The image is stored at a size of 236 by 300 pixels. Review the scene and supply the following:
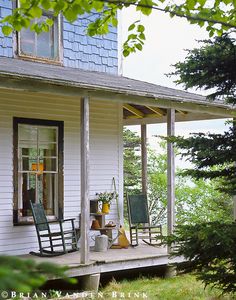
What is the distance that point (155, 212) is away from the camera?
62.2 feet

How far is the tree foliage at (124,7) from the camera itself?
4.75 m

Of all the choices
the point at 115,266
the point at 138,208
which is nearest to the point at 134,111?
the point at 138,208

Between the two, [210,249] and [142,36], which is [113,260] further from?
[142,36]

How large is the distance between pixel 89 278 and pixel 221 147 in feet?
10.6

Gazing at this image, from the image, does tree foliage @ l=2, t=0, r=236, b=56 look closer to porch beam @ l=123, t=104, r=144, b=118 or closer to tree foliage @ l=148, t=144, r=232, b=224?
porch beam @ l=123, t=104, r=144, b=118

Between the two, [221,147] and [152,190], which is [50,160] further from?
[152,190]

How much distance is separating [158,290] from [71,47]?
507 centimetres

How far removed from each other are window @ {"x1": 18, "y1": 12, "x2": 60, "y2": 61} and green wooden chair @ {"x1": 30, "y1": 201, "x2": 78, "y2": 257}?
2985mm

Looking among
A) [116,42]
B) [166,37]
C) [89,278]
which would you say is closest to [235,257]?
[89,278]

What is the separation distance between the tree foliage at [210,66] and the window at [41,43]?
4.42m

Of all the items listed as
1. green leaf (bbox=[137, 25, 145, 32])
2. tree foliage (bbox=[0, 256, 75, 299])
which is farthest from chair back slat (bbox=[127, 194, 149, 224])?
tree foliage (bbox=[0, 256, 75, 299])

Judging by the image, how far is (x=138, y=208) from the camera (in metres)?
11.2

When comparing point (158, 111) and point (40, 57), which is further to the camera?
point (158, 111)

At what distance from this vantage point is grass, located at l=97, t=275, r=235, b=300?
317 inches
